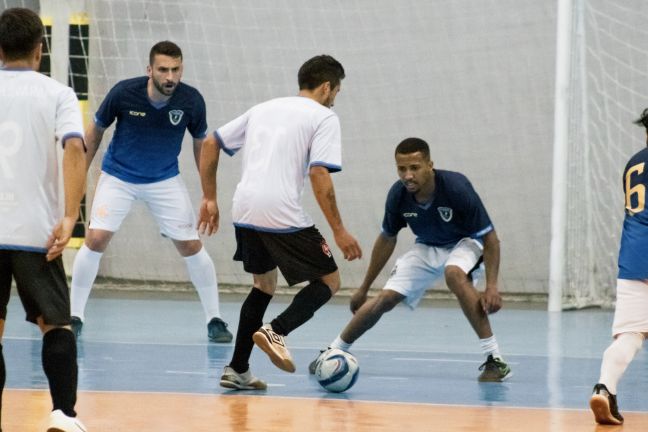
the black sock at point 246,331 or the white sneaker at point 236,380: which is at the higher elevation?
the black sock at point 246,331

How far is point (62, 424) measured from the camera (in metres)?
4.37

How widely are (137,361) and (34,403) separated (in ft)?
5.58

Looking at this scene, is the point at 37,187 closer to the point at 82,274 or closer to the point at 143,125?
the point at 143,125

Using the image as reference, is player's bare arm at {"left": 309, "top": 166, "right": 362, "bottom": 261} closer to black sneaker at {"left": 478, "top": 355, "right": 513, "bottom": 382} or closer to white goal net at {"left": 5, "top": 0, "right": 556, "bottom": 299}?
black sneaker at {"left": 478, "top": 355, "right": 513, "bottom": 382}

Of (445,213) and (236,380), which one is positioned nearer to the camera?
(236,380)

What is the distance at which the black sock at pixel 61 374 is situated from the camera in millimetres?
4449

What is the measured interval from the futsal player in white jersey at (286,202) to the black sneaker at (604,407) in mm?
1326

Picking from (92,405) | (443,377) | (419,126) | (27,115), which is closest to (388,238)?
(443,377)

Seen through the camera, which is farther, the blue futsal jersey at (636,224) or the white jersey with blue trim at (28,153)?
the blue futsal jersey at (636,224)

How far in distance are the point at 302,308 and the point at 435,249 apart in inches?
52.2

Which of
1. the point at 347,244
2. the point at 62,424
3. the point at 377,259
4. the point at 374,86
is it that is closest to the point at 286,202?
the point at 347,244

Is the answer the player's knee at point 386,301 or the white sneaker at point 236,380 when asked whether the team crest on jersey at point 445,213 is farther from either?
the white sneaker at point 236,380

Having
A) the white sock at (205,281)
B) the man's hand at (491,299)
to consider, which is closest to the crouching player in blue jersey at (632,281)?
the man's hand at (491,299)

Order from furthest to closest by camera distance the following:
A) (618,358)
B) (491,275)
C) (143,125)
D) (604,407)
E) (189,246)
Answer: (189,246) < (143,125) < (491,275) < (618,358) < (604,407)
